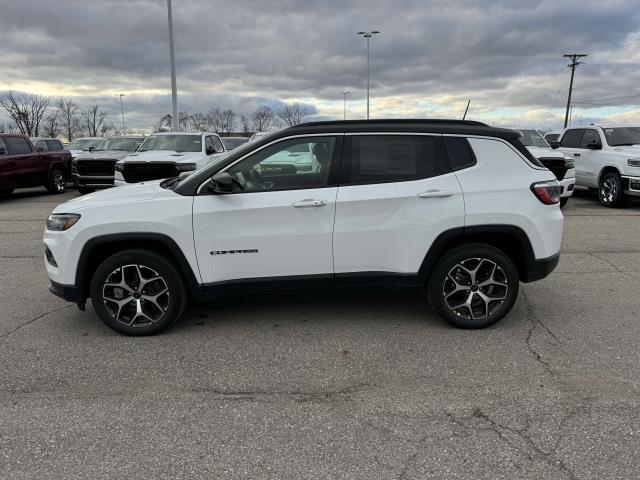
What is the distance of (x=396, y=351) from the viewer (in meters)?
4.10

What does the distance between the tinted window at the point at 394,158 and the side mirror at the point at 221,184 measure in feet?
3.27

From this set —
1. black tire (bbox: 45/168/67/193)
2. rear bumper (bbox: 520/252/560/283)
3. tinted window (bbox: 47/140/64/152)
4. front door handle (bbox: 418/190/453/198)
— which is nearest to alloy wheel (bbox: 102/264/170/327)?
front door handle (bbox: 418/190/453/198)

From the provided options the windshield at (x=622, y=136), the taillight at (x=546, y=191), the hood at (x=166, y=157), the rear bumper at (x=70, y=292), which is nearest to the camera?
the rear bumper at (x=70, y=292)

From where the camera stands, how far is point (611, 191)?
1211cm

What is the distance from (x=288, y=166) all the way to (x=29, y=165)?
13.1 m

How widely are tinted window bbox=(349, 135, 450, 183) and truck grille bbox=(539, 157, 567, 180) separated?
7496mm

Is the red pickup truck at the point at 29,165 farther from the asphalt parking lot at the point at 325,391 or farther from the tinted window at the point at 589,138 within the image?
the tinted window at the point at 589,138

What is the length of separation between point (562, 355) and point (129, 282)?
3.51 m

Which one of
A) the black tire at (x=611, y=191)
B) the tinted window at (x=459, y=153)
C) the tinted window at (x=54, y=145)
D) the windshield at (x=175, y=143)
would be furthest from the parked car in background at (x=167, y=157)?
the black tire at (x=611, y=191)

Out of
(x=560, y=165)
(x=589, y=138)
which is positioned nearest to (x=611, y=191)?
(x=589, y=138)

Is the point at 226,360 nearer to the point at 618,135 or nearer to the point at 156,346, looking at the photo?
the point at 156,346

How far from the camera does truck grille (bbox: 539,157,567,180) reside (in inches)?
430

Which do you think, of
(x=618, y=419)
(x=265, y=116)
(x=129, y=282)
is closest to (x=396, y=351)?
(x=618, y=419)

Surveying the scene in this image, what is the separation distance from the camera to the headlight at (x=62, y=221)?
165 inches
